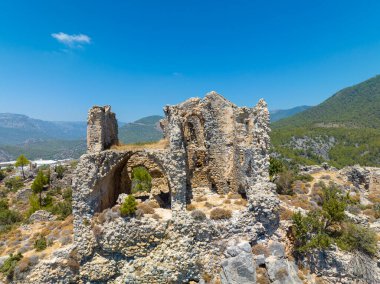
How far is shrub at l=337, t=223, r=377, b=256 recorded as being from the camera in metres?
21.3

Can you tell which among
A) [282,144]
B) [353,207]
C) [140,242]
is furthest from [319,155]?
[140,242]

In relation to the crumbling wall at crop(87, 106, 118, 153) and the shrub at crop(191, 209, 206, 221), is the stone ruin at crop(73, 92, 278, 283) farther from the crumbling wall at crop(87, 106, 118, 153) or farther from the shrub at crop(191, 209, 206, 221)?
the shrub at crop(191, 209, 206, 221)

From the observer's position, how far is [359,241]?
21328mm

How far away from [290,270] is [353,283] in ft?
18.2

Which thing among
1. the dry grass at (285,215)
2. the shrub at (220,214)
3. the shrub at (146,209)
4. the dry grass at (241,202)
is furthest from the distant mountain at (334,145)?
the shrub at (146,209)

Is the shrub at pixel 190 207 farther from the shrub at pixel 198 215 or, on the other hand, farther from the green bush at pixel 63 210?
the green bush at pixel 63 210

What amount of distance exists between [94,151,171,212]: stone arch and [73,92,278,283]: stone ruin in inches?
9.4

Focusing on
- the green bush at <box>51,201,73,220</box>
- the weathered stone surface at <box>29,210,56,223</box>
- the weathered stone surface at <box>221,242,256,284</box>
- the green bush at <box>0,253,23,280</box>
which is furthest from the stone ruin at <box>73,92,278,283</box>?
the weathered stone surface at <box>29,210,56,223</box>

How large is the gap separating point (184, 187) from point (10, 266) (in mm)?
15401

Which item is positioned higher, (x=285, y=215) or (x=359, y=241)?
(x=285, y=215)

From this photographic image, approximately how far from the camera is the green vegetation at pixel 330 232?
21234 millimetres

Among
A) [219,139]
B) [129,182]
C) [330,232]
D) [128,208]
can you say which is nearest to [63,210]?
[129,182]

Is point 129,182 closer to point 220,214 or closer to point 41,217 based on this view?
point 220,214

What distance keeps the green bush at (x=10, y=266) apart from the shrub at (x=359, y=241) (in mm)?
26405
